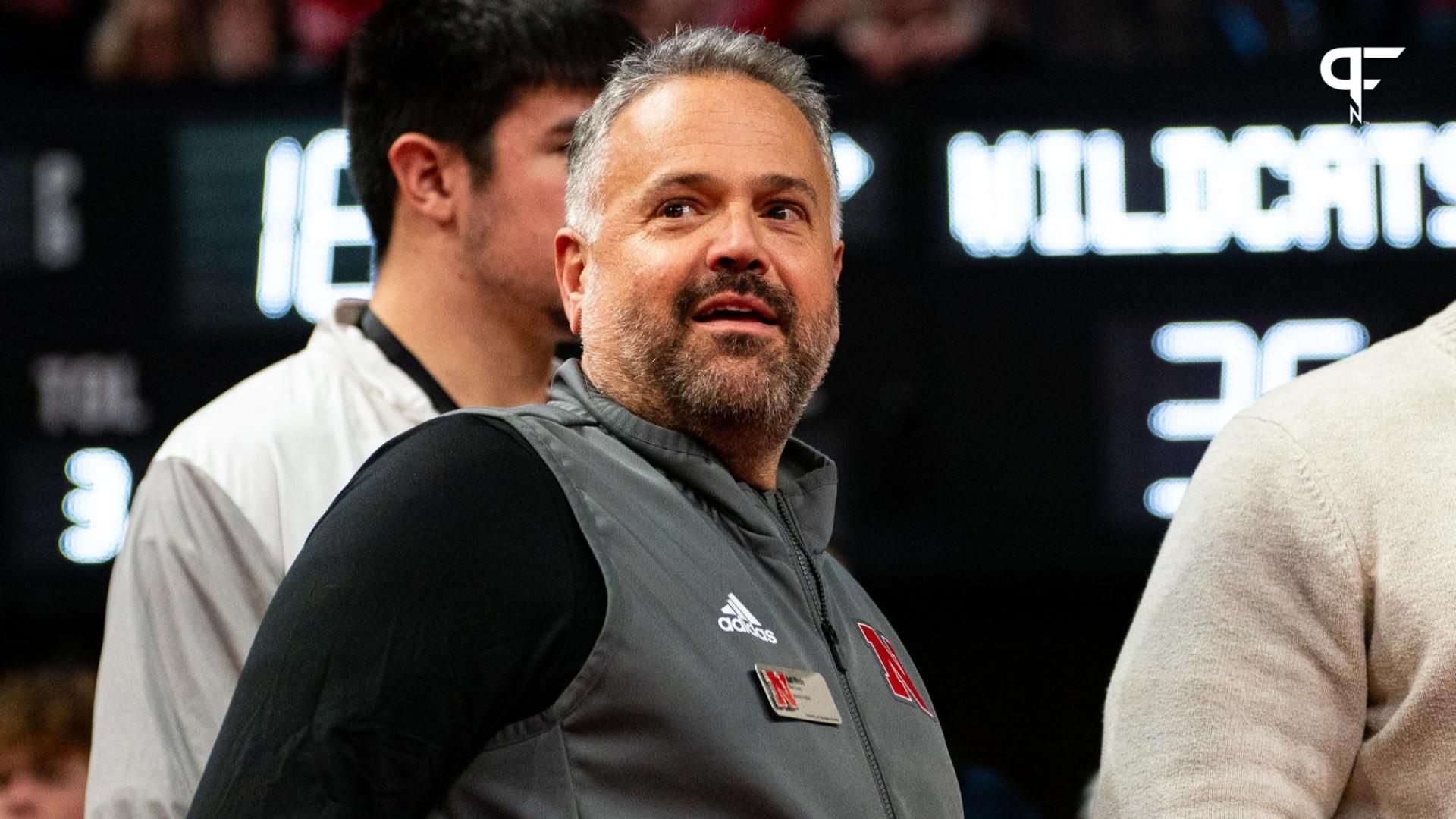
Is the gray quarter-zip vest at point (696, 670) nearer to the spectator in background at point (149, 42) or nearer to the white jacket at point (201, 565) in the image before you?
the white jacket at point (201, 565)

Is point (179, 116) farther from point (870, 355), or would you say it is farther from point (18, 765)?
point (18, 765)

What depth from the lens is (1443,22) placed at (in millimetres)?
5113

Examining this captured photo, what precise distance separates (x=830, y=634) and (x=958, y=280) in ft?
9.20

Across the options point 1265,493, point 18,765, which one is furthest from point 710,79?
point 18,765

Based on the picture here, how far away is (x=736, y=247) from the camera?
1.62m

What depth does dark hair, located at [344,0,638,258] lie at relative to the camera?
2199mm

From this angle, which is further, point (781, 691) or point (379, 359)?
point (379, 359)

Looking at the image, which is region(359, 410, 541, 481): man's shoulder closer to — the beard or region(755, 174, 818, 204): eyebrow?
the beard

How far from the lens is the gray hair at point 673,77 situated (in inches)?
68.3

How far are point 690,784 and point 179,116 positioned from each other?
132 inches

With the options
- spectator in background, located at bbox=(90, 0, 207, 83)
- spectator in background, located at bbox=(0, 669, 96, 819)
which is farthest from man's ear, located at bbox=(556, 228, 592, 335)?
spectator in background, located at bbox=(90, 0, 207, 83)

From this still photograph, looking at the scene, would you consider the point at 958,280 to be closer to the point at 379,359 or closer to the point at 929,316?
the point at 929,316
